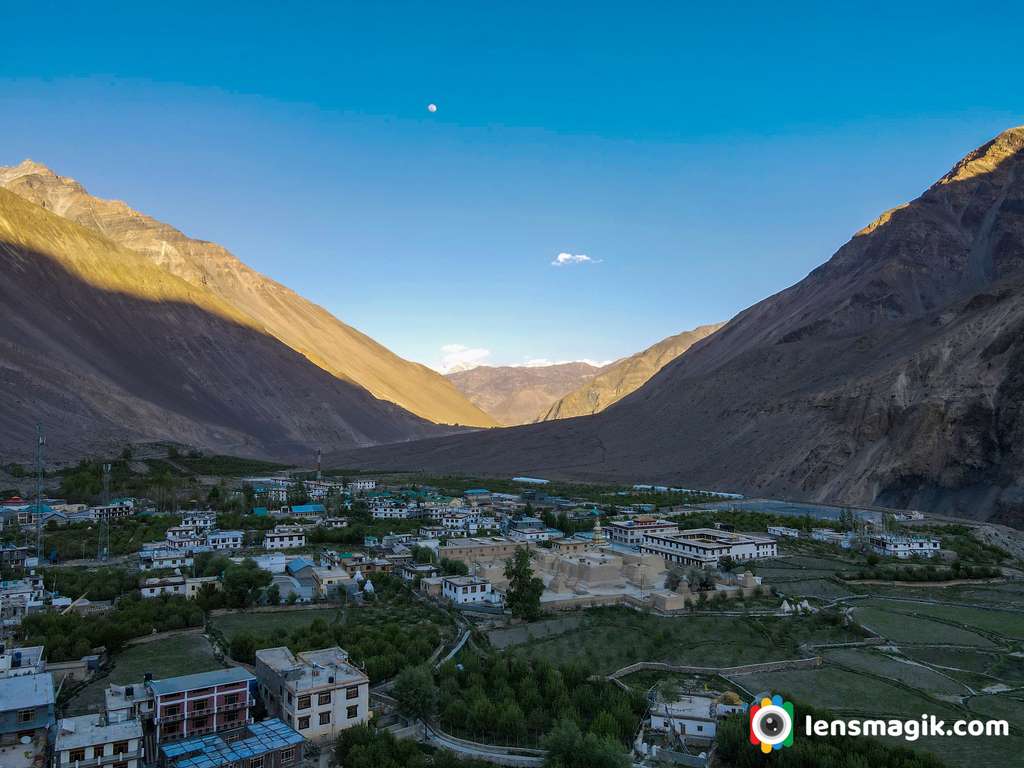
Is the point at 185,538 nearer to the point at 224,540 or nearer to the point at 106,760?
the point at 224,540

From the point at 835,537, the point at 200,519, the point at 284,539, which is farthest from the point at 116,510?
the point at 835,537

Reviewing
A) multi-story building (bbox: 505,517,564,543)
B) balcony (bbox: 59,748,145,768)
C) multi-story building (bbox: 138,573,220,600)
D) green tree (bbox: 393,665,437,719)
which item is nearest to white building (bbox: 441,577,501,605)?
multi-story building (bbox: 138,573,220,600)

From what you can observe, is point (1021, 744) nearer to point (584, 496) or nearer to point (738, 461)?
point (584, 496)

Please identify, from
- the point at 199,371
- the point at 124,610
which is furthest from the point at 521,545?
the point at 199,371

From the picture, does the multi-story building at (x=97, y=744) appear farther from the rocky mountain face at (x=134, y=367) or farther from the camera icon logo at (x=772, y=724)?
the rocky mountain face at (x=134, y=367)

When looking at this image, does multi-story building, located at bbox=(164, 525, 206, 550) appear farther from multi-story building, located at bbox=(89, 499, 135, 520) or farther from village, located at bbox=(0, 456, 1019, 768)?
multi-story building, located at bbox=(89, 499, 135, 520)

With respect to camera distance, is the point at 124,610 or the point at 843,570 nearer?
the point at 124,610
